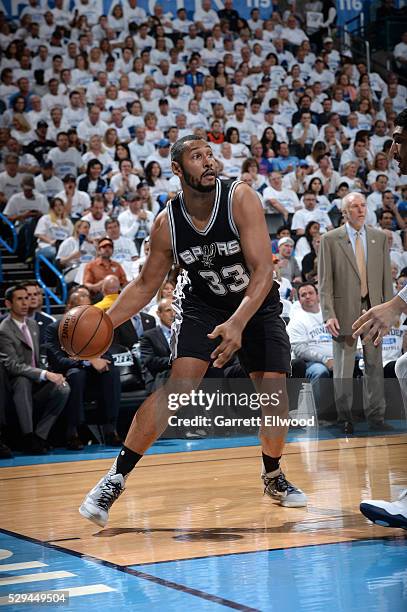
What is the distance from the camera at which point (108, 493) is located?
4.25 m

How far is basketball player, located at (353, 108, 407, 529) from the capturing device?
11.5 ft

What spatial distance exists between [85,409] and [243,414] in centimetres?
163

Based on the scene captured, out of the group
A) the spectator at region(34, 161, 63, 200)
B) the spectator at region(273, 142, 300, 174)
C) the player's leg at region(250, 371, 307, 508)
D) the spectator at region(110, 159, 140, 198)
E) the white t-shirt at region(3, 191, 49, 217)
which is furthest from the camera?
the spectator at region(273, 142, 300, 174)

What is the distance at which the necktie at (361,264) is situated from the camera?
7586 millimetres

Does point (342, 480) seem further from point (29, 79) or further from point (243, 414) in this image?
point (29, 79)

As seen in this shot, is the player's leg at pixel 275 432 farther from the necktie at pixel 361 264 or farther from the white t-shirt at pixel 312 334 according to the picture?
the white t-shirt at pixel 312 334

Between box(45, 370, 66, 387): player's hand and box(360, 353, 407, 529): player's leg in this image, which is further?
box(45, 370, 66, 387): player's hand

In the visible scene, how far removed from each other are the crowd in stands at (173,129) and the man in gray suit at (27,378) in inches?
29.9

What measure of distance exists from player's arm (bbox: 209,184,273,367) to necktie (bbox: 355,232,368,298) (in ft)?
10.8

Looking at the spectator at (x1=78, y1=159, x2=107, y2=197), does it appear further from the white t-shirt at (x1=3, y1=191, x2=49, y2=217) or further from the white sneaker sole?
the white sneaker sole

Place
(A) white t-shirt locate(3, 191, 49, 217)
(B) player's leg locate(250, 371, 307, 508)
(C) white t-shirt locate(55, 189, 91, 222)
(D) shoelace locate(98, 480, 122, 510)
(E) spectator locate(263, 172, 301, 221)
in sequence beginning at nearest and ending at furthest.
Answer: (D) shoelace locate(98, 480, 122, 510)
(B) player's leg locate(250, 371, 307, 508)
(A) white t-shirt locate(3, 191, 49, 217)
(C) white t-shirt locate(55, 189, 91, 222)
(E) spectator locate(263, 172, 301, 221)

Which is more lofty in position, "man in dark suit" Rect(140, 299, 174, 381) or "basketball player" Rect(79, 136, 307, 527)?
"basketball player" Rect(79, 136, 307, 527)

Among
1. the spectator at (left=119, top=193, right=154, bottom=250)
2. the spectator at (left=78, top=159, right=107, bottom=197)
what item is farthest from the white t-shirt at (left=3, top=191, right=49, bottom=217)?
the spectator at (left=119, top=193, right=154, bottom=250)

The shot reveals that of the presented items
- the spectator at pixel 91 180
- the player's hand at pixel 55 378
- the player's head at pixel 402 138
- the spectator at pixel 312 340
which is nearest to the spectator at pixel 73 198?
the spectator at pixel 91 180
